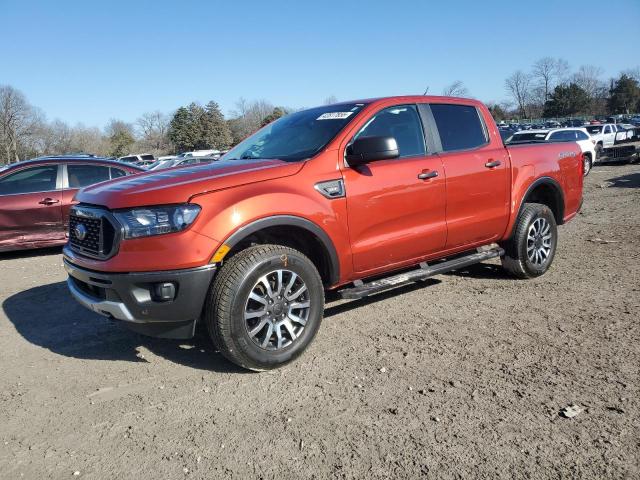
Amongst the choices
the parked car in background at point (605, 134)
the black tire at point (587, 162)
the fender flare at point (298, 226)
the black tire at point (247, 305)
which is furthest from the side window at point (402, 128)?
the parked car in background at point (605, 134)

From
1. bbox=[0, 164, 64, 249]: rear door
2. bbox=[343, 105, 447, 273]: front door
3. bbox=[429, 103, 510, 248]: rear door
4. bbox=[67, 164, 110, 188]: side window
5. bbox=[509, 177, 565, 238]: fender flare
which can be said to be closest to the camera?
bbox=[343, 105, 447, 273]: front door

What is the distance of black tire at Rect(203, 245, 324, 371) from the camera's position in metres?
3.27

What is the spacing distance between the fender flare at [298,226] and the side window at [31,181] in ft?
19.6

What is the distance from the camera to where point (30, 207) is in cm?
773

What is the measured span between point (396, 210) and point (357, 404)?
1.67m

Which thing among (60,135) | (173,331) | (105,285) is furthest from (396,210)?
(60,135)

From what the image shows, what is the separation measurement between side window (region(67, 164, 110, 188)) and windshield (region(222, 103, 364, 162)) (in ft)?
14.8

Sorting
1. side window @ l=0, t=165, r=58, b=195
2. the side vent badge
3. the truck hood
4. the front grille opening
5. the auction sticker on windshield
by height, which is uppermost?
the auction sticker on windshield

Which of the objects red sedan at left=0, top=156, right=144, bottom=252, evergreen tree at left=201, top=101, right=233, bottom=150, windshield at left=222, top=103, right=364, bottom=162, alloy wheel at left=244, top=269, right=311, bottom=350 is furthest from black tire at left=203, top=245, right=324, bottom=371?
evergreen tree at left=201, top=101, right=233, bottom=150

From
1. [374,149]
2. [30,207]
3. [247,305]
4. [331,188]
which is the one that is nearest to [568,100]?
[30,207]

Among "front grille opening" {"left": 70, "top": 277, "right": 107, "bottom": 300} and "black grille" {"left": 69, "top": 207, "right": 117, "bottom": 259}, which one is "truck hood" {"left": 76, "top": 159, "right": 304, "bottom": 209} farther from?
"front grille opening" {"left": 70, "top": 277, "right": 107, "bottom": 300}

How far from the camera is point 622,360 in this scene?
3443 mm

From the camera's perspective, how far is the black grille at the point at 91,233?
3.31m

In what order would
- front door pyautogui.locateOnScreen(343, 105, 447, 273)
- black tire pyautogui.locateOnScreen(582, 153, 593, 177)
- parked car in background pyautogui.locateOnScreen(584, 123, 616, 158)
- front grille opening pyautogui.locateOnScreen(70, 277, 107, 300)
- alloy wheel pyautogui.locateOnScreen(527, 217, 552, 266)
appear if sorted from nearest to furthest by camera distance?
front grille opening pyautogui.locateOnScreen(70, 277, 107, 300) < front door pyautogui.locateOnScreen(343, 105, 447, 273) < alloy wheel pyautogui.locateOnScreen(527, 217, 552, 266) < black tire pyautogui.locateOnScreen(582, 153, 593, 177) < parked car in background pyautogui.locateOnScreen(584, 123, 616, 158)
